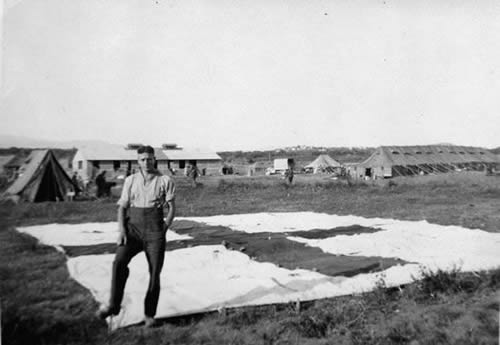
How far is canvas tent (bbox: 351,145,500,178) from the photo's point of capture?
25203 millimetres

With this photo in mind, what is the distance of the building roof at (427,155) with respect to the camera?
25.7 m

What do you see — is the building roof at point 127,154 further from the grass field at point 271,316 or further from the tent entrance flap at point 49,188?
the grass field at point 271,316

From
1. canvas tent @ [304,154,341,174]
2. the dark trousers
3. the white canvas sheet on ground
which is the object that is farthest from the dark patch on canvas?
canvas tent @ [304,154,341,174]

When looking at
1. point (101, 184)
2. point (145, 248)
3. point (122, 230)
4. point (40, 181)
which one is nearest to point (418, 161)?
point (101, 184)

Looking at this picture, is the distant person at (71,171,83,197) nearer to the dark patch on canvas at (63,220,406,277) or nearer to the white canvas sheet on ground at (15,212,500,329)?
the white canvas sheet on ground at (15,212,500,329)

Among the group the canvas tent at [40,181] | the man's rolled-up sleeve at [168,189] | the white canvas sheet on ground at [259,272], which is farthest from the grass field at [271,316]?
the canvas tent at [40,181]

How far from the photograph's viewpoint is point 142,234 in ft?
10.1

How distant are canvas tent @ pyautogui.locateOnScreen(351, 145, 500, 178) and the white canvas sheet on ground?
19557 millimetres

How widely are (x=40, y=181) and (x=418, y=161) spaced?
75.1 feet

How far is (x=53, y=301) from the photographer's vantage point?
3410 millimetres

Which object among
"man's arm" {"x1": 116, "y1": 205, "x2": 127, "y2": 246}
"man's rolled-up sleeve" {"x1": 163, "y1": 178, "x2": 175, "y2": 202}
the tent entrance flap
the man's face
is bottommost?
the tent entrance flap

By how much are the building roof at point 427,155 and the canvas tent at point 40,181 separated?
20.0 metres

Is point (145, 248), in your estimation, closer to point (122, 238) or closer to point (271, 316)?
point (122, 238)

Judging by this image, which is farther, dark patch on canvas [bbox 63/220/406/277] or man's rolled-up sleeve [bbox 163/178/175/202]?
dark patch on canvas [bbox 63/220/406/277]
